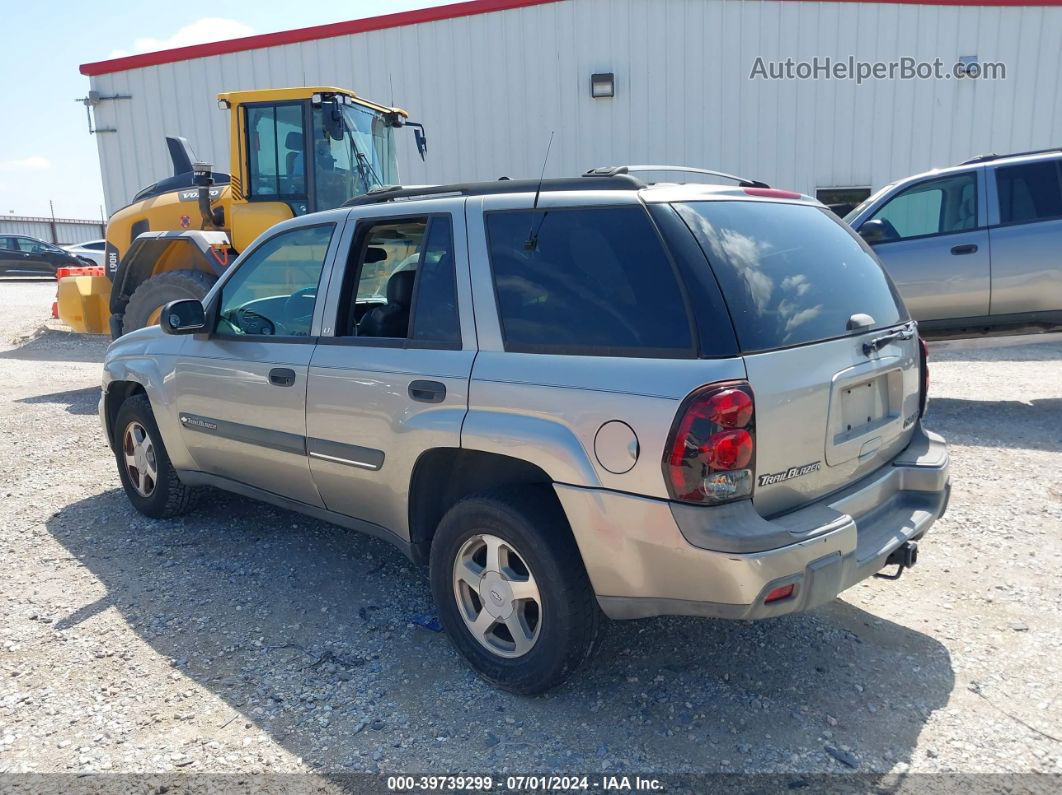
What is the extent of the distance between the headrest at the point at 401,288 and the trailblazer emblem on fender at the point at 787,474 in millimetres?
1704

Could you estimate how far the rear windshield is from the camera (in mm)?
2609

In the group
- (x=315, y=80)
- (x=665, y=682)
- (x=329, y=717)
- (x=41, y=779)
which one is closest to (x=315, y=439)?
(x=329, y=717)

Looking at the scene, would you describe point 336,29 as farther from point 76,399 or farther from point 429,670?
point 429,670

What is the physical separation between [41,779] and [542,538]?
1.83 metres

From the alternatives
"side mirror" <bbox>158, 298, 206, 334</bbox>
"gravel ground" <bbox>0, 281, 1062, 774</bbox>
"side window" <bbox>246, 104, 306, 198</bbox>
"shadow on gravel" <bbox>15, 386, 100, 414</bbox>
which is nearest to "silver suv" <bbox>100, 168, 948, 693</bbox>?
"gravel ground" <bbox>0, 281, 1062, 774</bbox>

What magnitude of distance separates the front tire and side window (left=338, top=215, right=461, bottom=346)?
2.37 feet

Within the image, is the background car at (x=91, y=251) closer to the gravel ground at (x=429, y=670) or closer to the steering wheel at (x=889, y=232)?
the gravel ground at (x=429, y=670)

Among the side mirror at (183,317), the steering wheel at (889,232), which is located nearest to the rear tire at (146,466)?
the side mirror at (183,317)

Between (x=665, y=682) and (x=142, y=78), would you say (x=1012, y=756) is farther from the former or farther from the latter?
(x=142, y=78)

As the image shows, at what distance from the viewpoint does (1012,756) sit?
259cm

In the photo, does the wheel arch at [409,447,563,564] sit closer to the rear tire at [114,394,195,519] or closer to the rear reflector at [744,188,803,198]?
the rear reflector at [744,188,803,198]

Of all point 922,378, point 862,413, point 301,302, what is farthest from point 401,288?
point 922,378

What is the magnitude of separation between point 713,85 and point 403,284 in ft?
34.8

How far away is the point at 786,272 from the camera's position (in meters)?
2.83
